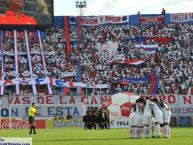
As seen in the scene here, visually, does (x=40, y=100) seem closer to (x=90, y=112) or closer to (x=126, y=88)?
(x=90, y=112)

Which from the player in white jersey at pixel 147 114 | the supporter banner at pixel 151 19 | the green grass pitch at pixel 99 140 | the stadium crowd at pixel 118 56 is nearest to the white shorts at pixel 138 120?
the player in white jersey at pixel 147 114

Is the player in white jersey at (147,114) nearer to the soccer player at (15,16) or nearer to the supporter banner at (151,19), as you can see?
the soccer player at (15,16)

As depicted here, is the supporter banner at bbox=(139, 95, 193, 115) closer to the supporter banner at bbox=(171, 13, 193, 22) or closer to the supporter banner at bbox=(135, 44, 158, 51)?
the supporter banner at bbox=(135, 44, 158, 51)

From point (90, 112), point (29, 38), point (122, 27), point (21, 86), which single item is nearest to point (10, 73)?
point (21, 86)

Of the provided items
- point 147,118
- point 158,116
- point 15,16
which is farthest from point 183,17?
point 147,118

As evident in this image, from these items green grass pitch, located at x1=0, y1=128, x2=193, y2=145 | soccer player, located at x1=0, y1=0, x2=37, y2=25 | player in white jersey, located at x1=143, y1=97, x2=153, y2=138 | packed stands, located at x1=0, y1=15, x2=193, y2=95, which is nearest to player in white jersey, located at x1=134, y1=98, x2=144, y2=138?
player in white jersey, located at x1=143, y1=97, x2=153, y2=138

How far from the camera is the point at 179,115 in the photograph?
56812 millimetres

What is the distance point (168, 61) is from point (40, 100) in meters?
24.6

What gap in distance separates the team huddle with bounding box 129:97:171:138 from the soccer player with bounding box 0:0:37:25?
129ft

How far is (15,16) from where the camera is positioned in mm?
66875

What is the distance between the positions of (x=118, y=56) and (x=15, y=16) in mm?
17003

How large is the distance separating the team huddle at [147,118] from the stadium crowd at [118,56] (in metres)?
40.6

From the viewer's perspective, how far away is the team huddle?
28156mm

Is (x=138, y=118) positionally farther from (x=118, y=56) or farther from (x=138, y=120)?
(x=118, y=56)
